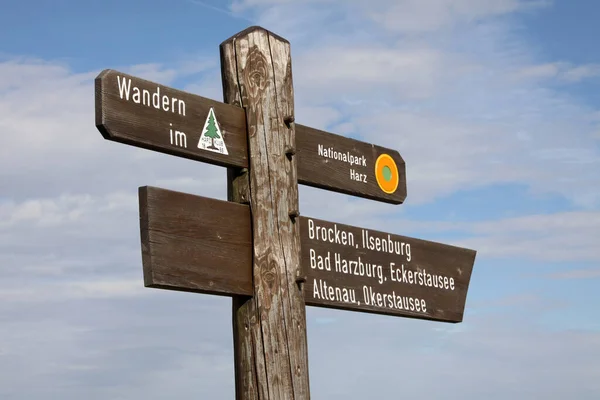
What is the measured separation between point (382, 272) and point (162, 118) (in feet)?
6.45

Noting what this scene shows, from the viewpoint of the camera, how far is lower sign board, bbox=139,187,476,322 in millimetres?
4906

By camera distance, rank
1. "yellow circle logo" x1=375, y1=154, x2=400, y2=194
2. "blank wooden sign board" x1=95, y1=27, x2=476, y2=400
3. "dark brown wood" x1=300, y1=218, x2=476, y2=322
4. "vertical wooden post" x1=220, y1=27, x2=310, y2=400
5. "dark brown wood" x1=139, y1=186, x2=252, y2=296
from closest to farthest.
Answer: "dark brown wood" x1=139, y1=186, x2=252, y2=296
"blank wooden sign board" x1=95, y1=27, x2=476, y2=400
"vertical wooden post" x1=220, y1=27, x2=310, y2=400
"dark brown wood" x1=300, y1=218, x2=476, y2=322
"yellow circle logo" x1=375, y1=154, x2=400, y2=194

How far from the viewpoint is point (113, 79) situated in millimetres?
4887

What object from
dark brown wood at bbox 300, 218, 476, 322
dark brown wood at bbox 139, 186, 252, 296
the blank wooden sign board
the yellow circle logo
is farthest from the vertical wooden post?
the yellow circle logo

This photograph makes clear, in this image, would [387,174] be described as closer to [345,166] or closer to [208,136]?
[345,166]

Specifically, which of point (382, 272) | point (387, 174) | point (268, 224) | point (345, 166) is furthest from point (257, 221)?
point (387, 174)

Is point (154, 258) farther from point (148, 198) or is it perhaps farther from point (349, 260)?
point (349, 260)

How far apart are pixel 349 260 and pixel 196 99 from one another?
1.50m

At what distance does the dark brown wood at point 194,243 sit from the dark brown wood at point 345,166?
29.8 inches

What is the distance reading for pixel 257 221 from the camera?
17.8ft

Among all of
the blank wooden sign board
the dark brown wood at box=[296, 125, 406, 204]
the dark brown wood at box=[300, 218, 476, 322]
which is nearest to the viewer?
the blank wooden sign board

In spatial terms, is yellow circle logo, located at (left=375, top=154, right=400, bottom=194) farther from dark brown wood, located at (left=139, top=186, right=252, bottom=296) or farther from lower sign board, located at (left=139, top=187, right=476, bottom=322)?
dark brown wood, located at (left=139, top=186, right=252, bottom=296)

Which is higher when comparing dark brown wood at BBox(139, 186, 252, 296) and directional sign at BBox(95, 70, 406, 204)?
directional sign at BBox(95, 70, 406, 204)

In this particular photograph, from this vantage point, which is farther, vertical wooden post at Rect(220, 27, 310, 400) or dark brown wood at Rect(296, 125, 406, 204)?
dark brown wood at Rect(296, 125, 406, 204)
